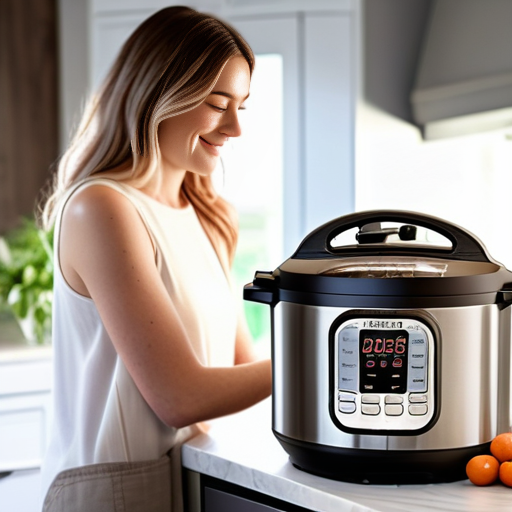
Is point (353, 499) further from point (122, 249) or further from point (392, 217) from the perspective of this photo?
point (122, 249)

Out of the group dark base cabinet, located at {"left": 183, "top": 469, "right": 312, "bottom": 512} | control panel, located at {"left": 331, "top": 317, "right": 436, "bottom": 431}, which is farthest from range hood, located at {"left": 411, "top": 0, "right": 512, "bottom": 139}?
dark base cabinet, located at {"left": 183, "top": 469, "right": 312, "bottom": 512}

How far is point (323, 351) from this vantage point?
904 mm

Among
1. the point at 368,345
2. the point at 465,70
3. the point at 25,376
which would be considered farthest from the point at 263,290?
the point at 25,376

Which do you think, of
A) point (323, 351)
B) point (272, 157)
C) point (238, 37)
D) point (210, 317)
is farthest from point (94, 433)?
point (272, 157)

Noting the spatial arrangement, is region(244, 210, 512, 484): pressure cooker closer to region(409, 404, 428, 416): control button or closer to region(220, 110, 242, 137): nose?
region(409, 404, 428, 416): control button

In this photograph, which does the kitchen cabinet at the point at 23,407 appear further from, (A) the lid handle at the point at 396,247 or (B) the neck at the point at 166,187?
(A) the lid handle at the point at 396,247

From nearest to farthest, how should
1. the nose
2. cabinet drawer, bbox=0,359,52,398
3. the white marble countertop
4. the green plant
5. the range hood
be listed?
1. the white marble countertop
2. the nose
3. the range hood
4. cabinet drawer, bbox=0,359,52,398
5. the green plant

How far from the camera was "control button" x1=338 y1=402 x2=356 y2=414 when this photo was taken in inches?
35.2

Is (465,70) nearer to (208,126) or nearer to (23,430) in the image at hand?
(208,126)

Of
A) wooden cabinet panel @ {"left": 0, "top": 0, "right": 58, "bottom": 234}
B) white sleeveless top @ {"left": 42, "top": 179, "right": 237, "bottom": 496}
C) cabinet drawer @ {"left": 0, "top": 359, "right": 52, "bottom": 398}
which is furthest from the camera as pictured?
wooden cabinet panel @ {"left": 0, "top": 0, "right": 58, "bottom": 234}

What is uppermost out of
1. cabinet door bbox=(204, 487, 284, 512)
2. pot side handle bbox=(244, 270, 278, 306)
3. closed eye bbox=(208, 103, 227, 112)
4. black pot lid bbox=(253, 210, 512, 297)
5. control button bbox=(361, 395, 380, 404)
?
closed eye bbox=(208, 103, 227, 112)

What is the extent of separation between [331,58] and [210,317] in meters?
1.51

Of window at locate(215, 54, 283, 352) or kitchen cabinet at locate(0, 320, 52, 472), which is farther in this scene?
window at locate(215, 54, 283, 352)

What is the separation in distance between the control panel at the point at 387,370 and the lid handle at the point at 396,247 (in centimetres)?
12
